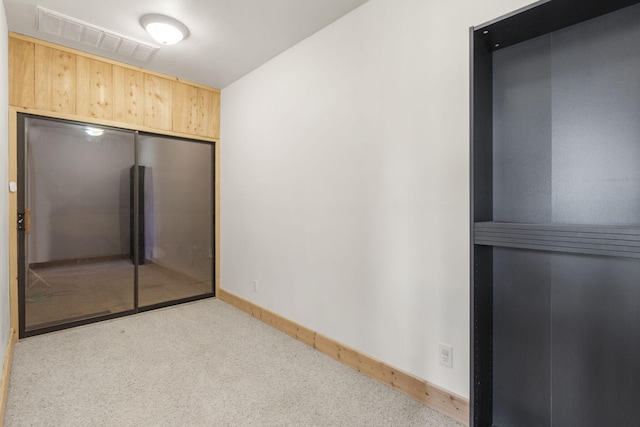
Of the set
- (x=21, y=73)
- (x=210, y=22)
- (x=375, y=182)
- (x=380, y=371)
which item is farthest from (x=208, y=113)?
(x=380, y=371)

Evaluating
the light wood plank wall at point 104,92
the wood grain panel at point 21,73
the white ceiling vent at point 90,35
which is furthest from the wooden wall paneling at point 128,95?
the wood grain panel at point 21,73

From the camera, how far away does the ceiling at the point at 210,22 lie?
2336 millimetres

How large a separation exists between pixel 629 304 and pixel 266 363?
2094 mm

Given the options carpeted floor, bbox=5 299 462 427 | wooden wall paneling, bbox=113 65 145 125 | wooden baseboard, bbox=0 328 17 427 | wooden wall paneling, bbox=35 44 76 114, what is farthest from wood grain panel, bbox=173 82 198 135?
wooden baseboard, bbox=0 328 17 427

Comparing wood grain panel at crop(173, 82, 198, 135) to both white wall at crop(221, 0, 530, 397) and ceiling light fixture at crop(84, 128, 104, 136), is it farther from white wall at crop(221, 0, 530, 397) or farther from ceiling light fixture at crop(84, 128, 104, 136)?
white wall at crop(221, 0, 530, 397)

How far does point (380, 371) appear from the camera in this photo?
7.09 feet

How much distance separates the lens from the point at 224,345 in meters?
2.71

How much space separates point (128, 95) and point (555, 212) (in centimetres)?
377

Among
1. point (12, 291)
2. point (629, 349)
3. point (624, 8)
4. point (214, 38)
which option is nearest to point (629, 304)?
point (629, 349)

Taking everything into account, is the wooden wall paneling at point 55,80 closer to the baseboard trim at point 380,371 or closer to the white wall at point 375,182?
the white wall at point 375,182

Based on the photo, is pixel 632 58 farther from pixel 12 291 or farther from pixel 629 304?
pixel 12 291

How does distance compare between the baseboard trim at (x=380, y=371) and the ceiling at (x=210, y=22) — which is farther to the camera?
the ceiling at (x=210, y=22)

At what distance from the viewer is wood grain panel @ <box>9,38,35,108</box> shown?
2.77m

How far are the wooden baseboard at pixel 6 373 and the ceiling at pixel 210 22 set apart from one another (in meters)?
2.48
